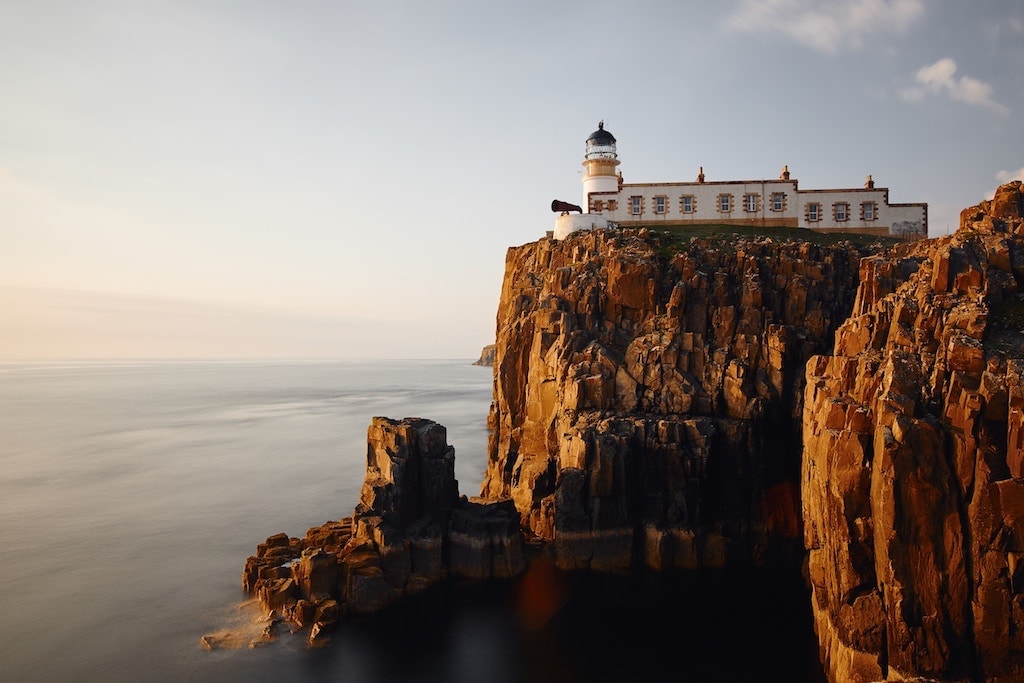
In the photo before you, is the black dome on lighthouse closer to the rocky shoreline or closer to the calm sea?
the rocky shoreline

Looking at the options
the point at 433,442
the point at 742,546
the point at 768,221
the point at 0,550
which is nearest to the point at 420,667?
the point at 433,442

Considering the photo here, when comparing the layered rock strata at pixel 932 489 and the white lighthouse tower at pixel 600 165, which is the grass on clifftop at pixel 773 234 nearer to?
the white lighthouse tower at pixel 600 165

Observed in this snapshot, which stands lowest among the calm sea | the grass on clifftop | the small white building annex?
the calm sea

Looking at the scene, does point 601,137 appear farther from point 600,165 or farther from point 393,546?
point 393,546

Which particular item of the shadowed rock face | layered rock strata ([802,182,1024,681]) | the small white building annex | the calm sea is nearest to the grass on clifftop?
the small white building annex

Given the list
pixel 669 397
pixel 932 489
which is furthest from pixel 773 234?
pixel 932 489

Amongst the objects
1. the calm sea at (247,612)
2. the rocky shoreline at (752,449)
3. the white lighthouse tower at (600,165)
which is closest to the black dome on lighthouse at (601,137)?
the white lighthouse tower at (600,165)
